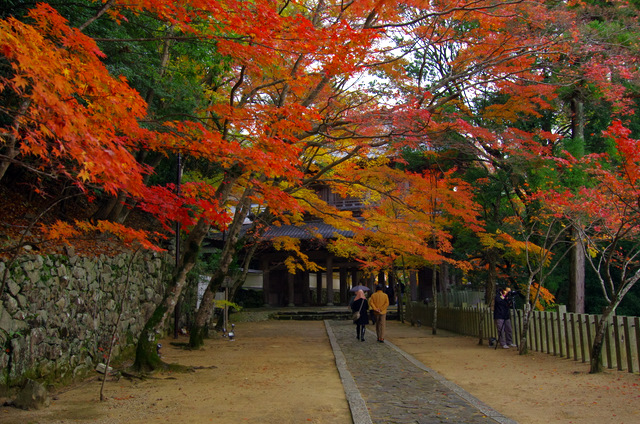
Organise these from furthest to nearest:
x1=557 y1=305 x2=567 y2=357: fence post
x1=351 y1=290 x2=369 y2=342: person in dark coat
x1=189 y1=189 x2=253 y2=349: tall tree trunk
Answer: x1=351 y1=290 x2=369 y2=342: person in dark coat
x1=189 y1=189 x2=253 y2=349: tall tree trunk
x1=557 y1=305 x2=567 y2=357: fence post

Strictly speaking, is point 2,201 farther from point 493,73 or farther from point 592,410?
point 493,73

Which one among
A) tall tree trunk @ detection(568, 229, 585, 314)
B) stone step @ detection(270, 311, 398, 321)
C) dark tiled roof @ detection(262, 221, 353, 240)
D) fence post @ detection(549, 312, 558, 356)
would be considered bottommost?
stone step @ detection(270, 311, 398, 321)

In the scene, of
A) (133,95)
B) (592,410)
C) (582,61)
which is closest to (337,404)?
(592,410)

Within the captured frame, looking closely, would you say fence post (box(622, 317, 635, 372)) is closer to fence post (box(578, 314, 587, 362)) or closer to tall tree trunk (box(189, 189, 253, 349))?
fence post (box(578, 314, 587, 362))

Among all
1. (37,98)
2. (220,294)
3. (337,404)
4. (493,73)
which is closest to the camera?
(37,98)

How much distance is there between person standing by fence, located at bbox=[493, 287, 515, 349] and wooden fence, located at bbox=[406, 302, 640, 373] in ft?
0.66

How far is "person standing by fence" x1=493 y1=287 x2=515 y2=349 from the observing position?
11.7m

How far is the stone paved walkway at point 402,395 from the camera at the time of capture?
5.22 metres

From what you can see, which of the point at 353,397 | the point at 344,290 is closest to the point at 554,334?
the point at 353,397

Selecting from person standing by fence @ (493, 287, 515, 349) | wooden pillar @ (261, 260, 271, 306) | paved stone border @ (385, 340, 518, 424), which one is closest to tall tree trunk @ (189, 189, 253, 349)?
paved stone border @ (385, 340, 518, 424)

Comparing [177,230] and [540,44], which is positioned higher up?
[540,44]

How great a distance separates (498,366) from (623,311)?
32.5 feet

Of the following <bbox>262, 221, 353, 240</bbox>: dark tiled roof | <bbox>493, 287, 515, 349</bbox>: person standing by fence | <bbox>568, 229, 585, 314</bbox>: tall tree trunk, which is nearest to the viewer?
<bbox>493, 287, 515, 349</bbox>: person standing by fence

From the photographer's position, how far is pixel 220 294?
20094 mm
